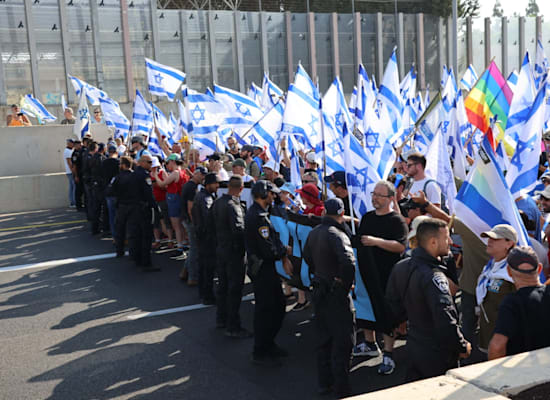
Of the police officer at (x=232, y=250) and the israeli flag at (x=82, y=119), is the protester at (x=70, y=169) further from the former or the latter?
the police officer at (x=232, y=250)

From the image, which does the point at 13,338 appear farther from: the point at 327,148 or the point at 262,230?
the point at 327,148

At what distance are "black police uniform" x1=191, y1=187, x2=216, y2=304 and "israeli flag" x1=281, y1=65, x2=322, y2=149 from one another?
2822mm

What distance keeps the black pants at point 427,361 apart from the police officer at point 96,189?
33.8 ft

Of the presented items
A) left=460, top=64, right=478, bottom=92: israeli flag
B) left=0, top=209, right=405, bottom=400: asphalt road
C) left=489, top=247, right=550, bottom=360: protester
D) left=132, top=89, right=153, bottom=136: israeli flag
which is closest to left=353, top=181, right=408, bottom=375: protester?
left=0, top=209, right=405, bottom=400: asphalt road

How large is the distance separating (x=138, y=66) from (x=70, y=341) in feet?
89.3

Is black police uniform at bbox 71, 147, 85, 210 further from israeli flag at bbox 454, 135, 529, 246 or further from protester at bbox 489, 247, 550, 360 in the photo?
protester at bbox 489, 247, 550, 360

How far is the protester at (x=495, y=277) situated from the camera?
Answer: 5078 mm

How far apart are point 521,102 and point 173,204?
649 centimetres

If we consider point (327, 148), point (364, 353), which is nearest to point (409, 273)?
point (364, 353)

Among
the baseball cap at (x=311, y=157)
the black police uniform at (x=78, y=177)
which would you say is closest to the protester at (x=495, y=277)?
the baseball cap at (x=311, y=157)

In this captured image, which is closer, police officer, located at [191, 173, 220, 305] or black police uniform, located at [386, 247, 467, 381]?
black police uniform, located at [386, 247, 467, 381]

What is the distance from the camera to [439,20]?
139 feet

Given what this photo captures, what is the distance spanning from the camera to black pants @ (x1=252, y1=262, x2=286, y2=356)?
6.56m

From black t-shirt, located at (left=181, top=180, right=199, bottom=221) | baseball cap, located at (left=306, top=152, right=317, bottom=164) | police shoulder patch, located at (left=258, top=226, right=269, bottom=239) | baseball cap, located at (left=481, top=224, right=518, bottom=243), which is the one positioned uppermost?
baseball cap, located at (left=306, top=152, right=317, bottom=164)
